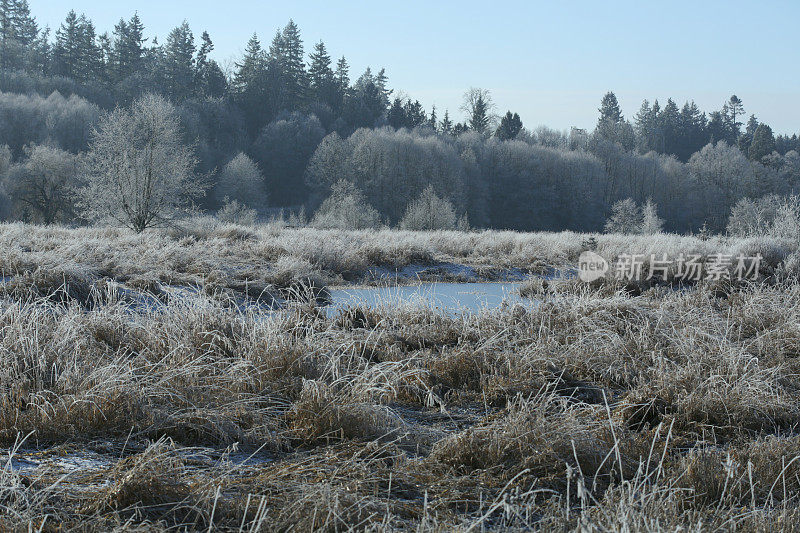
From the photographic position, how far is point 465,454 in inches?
137

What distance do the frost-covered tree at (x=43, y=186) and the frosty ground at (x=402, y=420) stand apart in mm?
34832

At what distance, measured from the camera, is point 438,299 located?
8781 millimetres

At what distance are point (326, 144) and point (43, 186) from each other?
23609 mm

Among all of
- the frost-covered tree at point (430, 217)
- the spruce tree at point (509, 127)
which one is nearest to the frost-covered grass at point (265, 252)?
the frost-covered tree at point (430, 217)

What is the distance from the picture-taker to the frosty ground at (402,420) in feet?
8.93

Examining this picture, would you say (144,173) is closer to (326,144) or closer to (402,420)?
(402,420)

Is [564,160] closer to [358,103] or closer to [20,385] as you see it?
[358,103]

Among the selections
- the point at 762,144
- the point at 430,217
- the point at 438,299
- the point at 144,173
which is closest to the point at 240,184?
the point at 430,217

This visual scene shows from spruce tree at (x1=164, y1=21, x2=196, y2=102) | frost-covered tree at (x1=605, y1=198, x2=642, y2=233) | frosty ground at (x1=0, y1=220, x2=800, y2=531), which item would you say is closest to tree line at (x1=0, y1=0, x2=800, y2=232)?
spruce tree at (x1=164, y1=21, x2=196, y2=102)

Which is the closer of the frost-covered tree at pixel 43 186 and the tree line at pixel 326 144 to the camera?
the frost-covered tree at pixel 43 186

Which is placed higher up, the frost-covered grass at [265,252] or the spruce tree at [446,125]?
the spruce tree at [446,125]

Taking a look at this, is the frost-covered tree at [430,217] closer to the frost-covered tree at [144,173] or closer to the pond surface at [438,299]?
the frost-covered tree at [144,173]

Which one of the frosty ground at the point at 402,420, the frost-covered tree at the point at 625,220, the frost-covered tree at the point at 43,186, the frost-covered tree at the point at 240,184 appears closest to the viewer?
the frosty ground at the point at 402,420

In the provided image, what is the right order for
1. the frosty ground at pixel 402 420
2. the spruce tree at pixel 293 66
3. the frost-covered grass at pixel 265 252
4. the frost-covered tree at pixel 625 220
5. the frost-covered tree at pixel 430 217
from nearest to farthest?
the frosty ground at pixel 402 420
the frost-covered grass at pixel 265 252
the frost-covered tree at pixel 430 217
the frost-covered tree at pixel 625 220
the spruce tree at pixel 293 66
